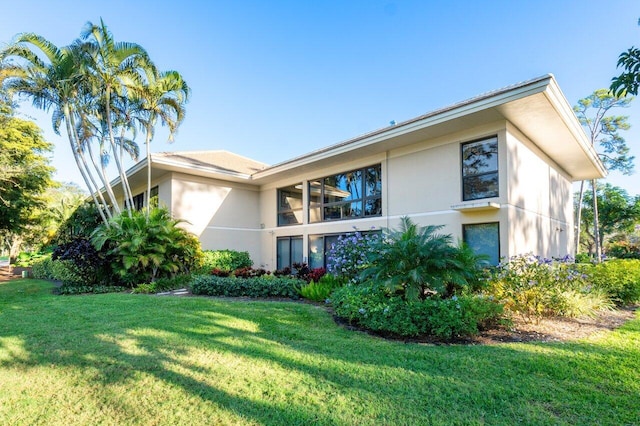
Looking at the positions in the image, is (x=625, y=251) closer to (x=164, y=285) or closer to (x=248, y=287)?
(x=248, y=287)

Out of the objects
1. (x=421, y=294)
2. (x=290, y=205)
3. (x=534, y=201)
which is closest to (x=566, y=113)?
(x=534, y=201)

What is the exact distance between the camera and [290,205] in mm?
16328

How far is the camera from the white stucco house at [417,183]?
952 centimetres

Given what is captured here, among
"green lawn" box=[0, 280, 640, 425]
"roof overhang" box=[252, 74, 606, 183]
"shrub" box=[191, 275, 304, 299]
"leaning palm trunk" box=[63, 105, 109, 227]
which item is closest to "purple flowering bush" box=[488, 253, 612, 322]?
"green lawn" box=[0, 280, 640, 425]

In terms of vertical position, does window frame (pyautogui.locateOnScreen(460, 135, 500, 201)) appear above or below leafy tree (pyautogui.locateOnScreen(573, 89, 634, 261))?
below

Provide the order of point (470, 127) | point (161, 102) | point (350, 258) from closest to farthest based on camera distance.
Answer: point (350, 258) < point (470, 127) < point (161, 102)

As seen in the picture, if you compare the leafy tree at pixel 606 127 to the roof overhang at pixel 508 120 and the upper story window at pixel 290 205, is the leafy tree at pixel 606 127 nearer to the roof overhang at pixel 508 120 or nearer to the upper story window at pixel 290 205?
the roof overhang at pixel 508 120

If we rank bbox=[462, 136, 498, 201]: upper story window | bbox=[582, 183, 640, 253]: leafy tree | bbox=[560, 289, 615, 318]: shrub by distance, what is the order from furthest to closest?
bbox=[582, 183, 640, 253]: leafy tree → bbox=[462, 136, 498, 201]: upper story window → bbox=[560, 289, 615, 318]: shrub

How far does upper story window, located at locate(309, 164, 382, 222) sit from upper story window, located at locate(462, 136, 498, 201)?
122 inches

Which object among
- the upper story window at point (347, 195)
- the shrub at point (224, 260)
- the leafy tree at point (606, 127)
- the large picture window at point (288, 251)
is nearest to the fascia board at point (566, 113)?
the upper story window at point (347, 195)

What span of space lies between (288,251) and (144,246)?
638 cm

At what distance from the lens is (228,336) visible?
5.09m

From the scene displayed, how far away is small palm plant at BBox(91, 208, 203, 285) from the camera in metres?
11.0

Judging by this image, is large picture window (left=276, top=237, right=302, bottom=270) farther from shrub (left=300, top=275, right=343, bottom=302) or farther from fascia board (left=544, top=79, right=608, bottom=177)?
fascia board (left=544, top=79, right=608, bottom=177)
